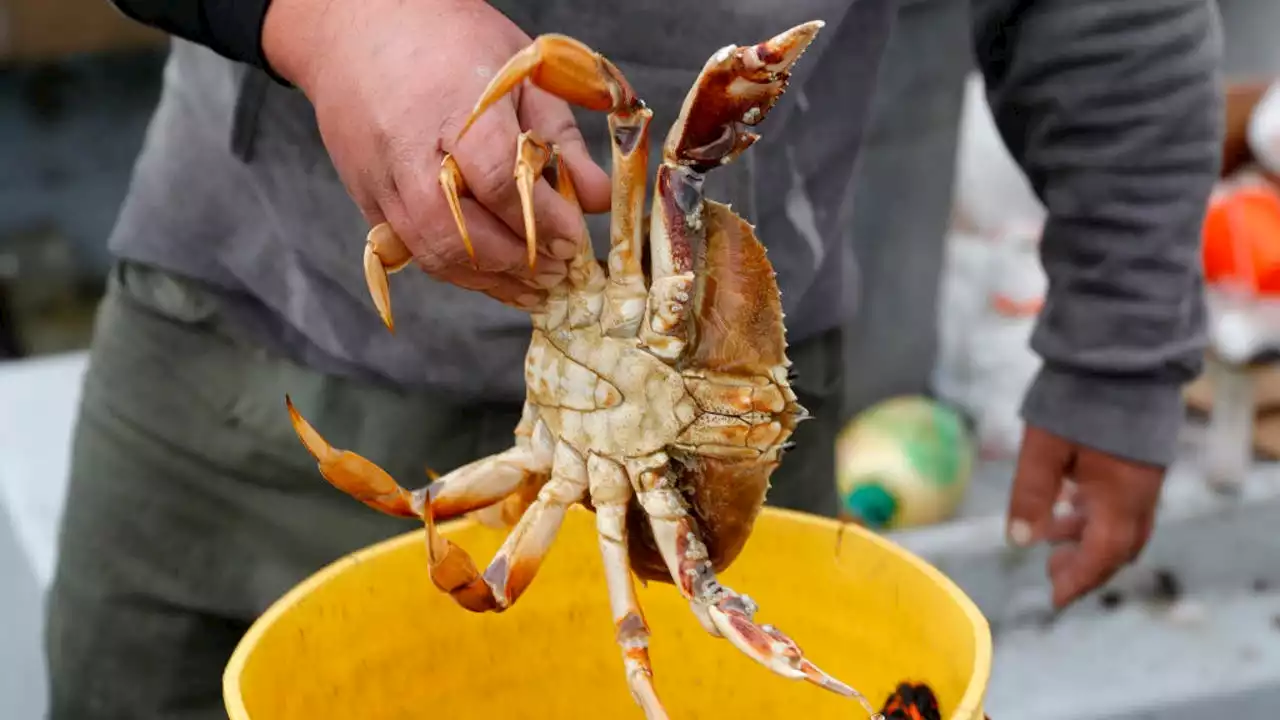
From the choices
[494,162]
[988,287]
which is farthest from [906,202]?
[494,162]

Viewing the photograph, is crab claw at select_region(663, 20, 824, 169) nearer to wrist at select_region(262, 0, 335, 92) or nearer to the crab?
the crab

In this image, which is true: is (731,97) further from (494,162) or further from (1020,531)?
(1020,531)

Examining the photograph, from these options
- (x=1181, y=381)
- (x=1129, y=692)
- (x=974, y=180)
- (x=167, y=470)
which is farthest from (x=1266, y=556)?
(x=167, y=470)

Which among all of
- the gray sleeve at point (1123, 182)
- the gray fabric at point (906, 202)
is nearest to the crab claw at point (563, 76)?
the gray sleeve at point (1123, 182)

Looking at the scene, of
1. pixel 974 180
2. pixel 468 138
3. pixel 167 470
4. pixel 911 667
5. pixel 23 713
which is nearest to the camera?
pixel 468 138

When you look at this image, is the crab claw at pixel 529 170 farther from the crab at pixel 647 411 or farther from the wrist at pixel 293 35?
the wrist at pixel 293 35

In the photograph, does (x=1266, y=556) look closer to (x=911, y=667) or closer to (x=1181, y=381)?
(x=1181, y=381)
